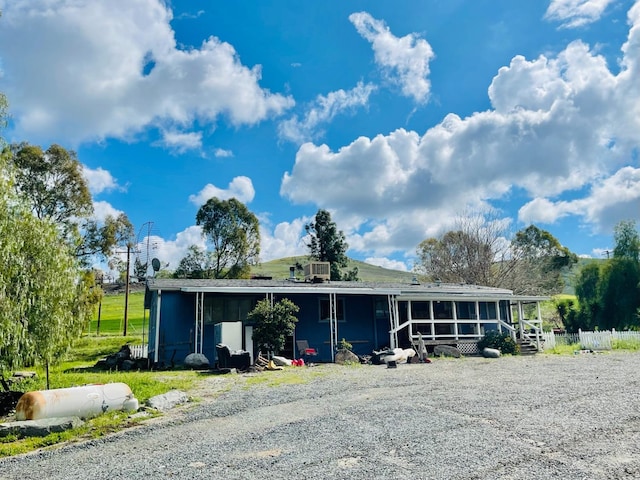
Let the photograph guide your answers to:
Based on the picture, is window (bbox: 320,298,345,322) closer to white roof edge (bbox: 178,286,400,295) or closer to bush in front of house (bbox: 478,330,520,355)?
white roof edge (bbox: 178,286,400,295)

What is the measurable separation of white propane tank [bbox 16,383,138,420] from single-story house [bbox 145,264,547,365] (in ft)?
23.0

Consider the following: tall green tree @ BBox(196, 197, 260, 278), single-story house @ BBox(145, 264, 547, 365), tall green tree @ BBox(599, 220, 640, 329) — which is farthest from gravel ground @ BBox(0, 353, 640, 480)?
tall green tree @ BBox(196, 197, 260, 278)

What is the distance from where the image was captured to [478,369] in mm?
13086

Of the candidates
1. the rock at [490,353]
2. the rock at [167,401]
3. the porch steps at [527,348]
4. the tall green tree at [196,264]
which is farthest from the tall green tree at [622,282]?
the rock at [167,401]

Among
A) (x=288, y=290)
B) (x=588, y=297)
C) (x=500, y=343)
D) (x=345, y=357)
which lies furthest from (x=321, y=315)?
(x=588, y=297)

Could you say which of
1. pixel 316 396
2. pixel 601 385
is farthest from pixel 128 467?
pixel 601 385

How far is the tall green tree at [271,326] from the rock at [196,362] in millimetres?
1821

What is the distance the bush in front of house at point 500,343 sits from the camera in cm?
1848

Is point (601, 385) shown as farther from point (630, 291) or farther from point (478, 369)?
point (630, 291)

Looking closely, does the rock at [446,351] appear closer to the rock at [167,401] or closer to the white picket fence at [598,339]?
the white picket fence at [598,339]

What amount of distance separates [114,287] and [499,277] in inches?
1677

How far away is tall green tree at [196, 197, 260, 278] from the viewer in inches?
1417

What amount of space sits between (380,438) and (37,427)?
205 inches

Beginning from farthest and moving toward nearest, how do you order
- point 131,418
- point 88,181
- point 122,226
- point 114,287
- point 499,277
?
point 114,287 → point 499,277 → point 122,226 → point 88,181 → point 131,418
